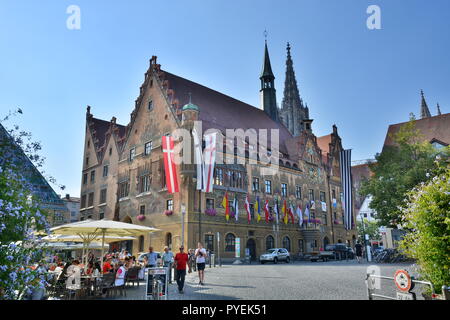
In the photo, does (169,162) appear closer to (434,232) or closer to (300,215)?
(300,215)

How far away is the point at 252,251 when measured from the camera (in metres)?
36.1

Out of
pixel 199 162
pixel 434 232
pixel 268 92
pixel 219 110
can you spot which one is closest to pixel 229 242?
pixel 199 162

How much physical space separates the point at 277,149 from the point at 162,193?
15.8m

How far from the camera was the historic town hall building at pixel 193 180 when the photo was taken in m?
32.7

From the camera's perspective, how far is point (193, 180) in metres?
32.0

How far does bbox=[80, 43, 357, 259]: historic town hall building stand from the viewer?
107 feet

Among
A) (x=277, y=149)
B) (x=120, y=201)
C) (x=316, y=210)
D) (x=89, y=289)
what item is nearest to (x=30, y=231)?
(x=89, y=289)

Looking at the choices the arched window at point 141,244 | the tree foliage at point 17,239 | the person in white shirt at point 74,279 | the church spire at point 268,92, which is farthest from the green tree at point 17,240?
the church spire at point 268,92

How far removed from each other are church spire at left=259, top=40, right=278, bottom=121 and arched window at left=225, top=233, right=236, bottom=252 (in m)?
23.6

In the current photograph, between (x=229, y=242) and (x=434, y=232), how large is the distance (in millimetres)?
26589

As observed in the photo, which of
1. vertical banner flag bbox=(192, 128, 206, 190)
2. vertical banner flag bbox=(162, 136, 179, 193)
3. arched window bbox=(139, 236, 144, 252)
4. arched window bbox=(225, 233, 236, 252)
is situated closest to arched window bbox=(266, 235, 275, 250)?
arched window bbox=(225, 233, 236, 252)

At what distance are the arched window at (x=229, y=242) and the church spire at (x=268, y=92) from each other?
929 inches

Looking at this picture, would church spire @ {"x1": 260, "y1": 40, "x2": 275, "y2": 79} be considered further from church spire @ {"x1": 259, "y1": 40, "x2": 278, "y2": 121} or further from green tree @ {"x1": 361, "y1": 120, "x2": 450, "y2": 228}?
green tree @ {"x1": 361, "y1": 120, "x2": 450, "y2": 228}
